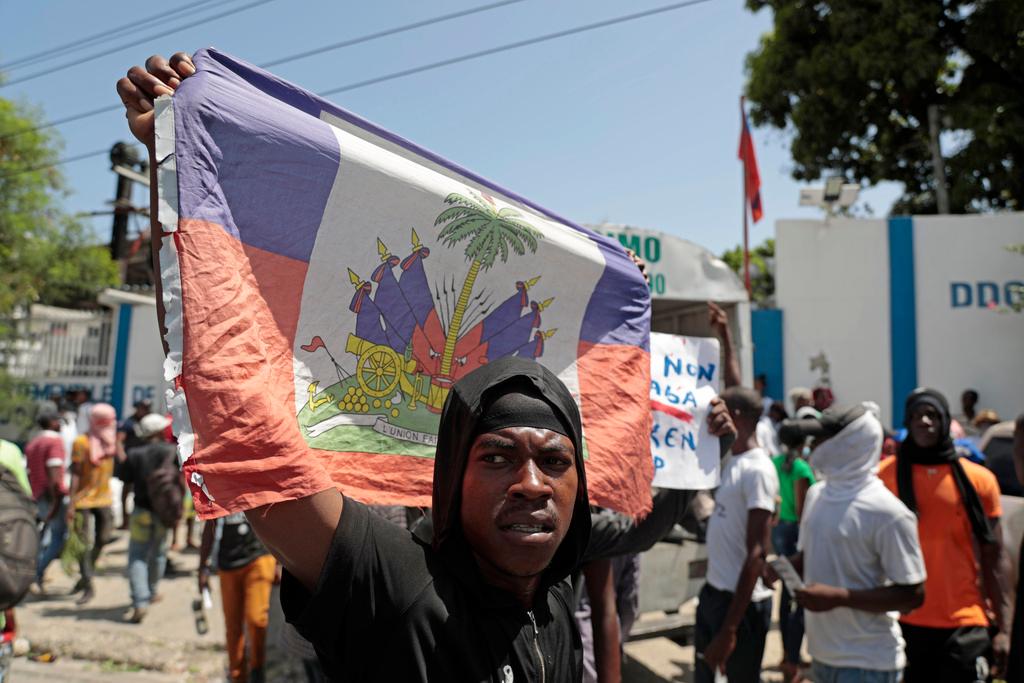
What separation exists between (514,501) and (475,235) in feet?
3.24

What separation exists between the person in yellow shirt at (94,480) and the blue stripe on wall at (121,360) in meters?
7.48

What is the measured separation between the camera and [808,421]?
3480 mm

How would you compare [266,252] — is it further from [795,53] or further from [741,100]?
[795,53]

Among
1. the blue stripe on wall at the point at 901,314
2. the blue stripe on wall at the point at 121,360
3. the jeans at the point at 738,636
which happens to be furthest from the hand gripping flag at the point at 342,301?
the blue stripe on wall at the point at 121,360

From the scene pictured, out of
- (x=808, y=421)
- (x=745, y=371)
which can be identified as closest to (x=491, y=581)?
(x=808, y=421)

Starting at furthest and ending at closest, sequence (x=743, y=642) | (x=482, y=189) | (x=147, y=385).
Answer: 1. (x=147, y=385)
2. (x=743, y=642)
3. (x=482, y=189)

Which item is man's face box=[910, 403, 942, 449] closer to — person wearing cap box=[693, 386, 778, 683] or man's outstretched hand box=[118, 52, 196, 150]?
person wearing cap box=[693, 386, 778, 683]

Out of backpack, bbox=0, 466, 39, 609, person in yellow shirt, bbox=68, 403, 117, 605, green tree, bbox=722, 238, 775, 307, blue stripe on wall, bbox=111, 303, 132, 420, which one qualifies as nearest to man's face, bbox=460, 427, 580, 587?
backpack, bbox=0, 466, 39, 609

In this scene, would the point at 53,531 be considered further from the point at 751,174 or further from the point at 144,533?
the point at 751,174

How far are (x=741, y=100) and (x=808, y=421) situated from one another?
898cm

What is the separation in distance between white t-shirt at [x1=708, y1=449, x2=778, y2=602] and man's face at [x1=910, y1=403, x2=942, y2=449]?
0.78 m

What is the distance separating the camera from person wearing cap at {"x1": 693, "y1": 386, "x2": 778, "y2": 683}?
3559 mm

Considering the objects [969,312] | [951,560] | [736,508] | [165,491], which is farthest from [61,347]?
[969,312]

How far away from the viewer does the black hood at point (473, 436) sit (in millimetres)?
1453
